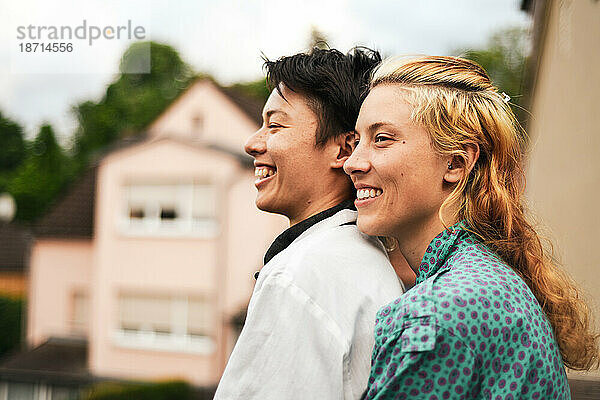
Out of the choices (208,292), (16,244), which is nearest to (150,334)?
(208,292)

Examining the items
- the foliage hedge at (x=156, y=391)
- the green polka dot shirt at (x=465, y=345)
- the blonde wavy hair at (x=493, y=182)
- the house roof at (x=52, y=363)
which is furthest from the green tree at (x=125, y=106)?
the green polka dot shirt at (x=465, y=345)

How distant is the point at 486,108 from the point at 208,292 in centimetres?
1560

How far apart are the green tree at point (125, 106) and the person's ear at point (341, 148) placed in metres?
24.0

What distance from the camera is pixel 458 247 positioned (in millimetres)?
1072

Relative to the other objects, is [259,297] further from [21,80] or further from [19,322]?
[21,80]

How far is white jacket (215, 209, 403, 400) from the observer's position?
41.7 inches

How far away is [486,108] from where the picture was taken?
1136 millimetres

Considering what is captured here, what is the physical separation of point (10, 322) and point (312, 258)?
22.0 metres

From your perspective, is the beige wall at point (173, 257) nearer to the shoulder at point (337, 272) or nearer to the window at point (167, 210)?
the window at point (167, 210)

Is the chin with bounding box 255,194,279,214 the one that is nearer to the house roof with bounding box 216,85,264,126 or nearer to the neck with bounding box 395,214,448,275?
the neck with bounding box 395,214,448,275

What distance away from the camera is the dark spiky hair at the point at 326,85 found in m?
1.37

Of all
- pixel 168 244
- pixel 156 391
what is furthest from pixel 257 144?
pixel 168 244

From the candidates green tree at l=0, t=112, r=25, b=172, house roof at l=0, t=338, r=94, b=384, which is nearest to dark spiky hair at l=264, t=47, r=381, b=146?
house roof at l=0, t=338, r=94, b=384

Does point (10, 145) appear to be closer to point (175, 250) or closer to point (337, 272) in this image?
point (175, 250)
